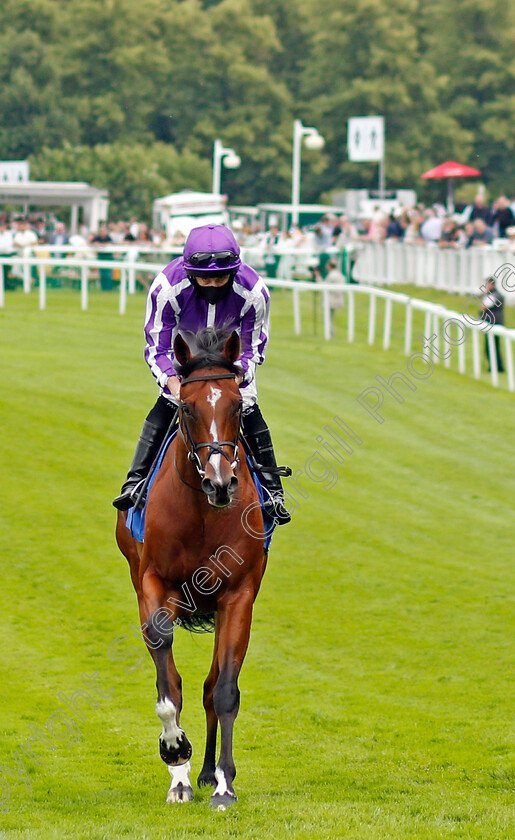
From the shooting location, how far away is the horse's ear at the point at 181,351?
559cm

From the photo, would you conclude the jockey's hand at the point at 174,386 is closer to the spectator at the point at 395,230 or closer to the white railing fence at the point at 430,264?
the white railing fence at the point at 430,264

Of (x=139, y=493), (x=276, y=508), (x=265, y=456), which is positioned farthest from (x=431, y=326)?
(x=139, y=493)

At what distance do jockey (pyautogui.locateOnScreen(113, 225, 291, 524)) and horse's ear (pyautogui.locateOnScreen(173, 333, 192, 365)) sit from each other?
0.25 metres

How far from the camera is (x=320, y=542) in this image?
1064 cm

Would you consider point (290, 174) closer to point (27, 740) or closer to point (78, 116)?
point (78, 116)

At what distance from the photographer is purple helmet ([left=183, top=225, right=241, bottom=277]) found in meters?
5.86

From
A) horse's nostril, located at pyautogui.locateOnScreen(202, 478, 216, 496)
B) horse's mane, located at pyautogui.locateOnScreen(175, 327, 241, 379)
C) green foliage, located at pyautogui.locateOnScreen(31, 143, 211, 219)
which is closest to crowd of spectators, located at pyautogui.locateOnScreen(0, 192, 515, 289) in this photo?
horse's mane, located at pyautogui.locateOnScreen(175, 327, 241, 379)

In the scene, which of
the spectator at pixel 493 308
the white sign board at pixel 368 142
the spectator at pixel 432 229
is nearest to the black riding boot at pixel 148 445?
the spectator at pixel 493 308

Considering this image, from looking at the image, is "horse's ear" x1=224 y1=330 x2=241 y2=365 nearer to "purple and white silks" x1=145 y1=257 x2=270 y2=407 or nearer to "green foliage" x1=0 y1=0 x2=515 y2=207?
"purple and white silks" x1=145 y1=257 x2=270 y2=407

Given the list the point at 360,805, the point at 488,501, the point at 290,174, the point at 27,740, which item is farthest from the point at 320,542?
the point at 290,174

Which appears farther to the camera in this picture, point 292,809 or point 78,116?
point 78,116

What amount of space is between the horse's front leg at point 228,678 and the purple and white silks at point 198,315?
37.8 inches

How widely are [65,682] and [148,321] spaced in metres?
2.61

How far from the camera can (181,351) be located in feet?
18.4
